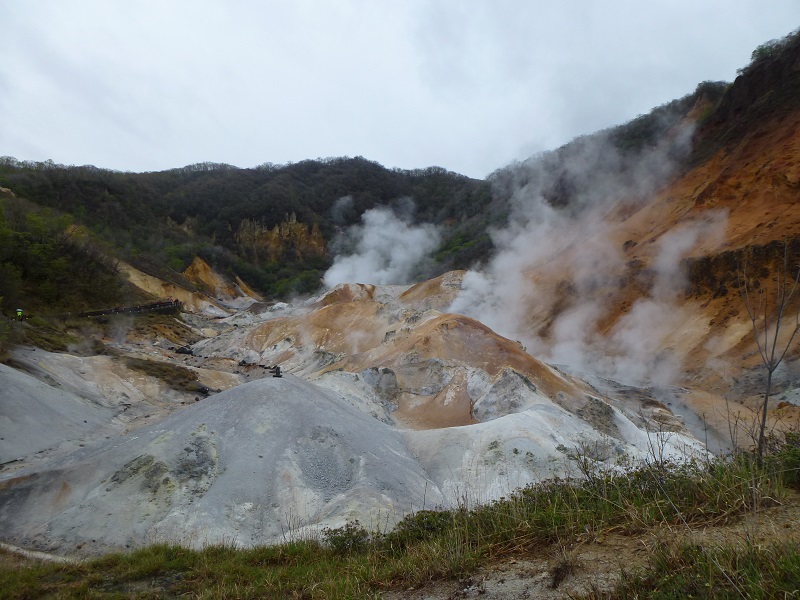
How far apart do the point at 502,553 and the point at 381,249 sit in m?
77.3

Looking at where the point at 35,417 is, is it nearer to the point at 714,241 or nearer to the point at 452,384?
the point at 452,384

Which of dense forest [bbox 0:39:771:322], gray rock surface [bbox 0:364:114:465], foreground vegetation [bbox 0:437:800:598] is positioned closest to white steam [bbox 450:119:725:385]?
dense forest [bbox 0:39:771:322]

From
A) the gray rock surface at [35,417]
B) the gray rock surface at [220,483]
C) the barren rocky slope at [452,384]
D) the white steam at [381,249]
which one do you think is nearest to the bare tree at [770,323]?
the barren rocky slope at [452,384]

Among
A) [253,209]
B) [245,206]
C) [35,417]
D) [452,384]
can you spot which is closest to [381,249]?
[253,209]

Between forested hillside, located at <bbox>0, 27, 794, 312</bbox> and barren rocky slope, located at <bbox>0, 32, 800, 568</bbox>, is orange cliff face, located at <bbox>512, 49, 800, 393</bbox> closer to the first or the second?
barren rocky slope, located at <bbox>0, 32, 800, 568</bbox>

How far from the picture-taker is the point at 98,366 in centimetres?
1938

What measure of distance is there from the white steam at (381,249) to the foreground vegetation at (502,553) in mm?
58362

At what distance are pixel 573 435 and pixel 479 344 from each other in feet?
26.1

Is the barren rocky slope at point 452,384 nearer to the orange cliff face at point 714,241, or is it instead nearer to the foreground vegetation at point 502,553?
the orange cliff face at point 714,241

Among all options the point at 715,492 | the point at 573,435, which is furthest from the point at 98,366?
the point at 715,492

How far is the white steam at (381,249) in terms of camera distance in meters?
70.2

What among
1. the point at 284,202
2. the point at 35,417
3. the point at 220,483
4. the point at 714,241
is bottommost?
the point at 220,483

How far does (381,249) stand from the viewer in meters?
80.6

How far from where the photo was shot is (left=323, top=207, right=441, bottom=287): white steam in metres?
70.2
